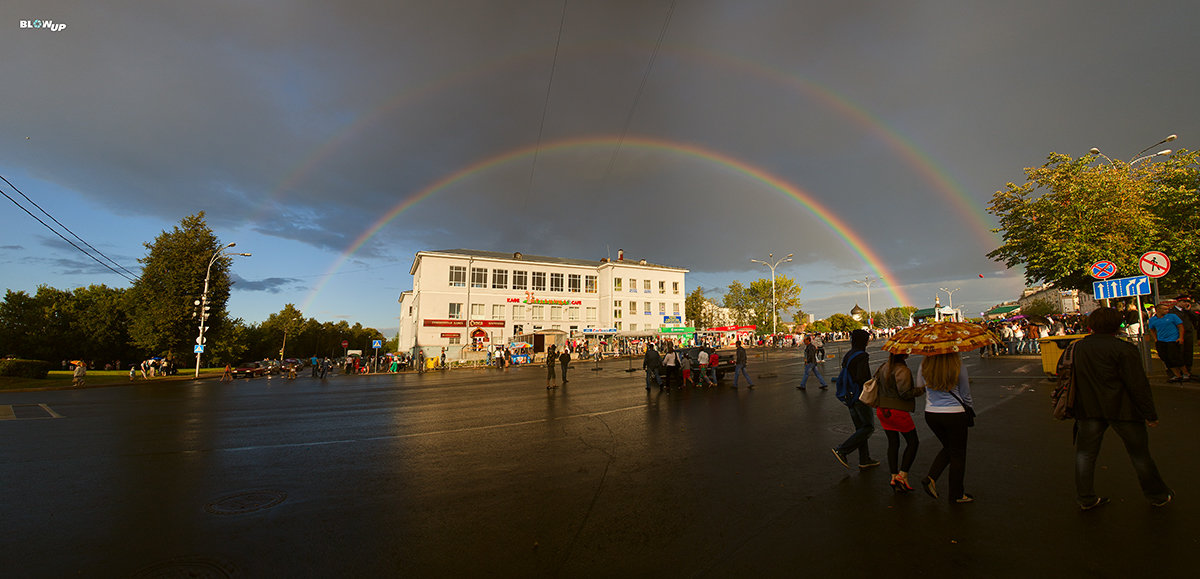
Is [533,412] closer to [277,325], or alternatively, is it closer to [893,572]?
[893,572]

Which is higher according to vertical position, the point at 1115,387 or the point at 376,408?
the point at 1115,387

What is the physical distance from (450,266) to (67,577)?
52.5m

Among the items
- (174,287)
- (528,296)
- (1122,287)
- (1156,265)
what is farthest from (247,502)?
(528,296)

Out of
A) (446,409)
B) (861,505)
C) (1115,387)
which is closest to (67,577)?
(861,505)

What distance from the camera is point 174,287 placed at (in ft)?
132

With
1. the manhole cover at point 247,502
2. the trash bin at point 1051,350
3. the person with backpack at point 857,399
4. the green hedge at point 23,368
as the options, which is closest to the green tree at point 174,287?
the green hedge at point 23,368

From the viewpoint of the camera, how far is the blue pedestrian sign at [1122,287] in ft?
38.6

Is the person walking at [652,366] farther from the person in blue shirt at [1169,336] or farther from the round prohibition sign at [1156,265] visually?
the person in blue shirt at [1169,336]

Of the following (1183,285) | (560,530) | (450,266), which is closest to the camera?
(560,530)

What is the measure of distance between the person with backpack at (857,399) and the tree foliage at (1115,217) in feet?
74.8

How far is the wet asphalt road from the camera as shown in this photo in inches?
133

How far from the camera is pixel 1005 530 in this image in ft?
12.3

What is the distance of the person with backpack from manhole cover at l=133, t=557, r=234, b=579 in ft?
19.9

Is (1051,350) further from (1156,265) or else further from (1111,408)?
(1111,408)
